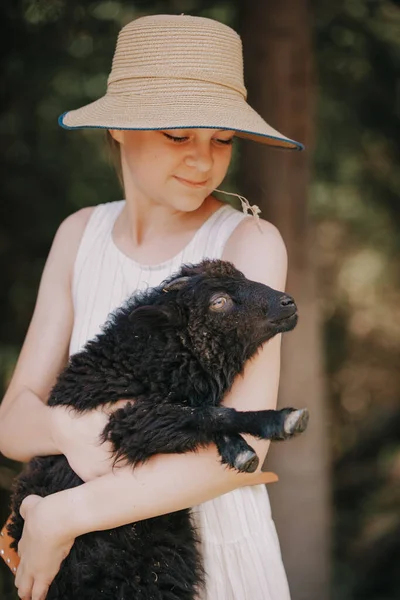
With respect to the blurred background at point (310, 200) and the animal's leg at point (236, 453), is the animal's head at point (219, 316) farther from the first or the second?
the animal's leg at point (236, 453)

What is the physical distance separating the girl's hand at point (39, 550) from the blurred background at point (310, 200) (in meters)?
1.04

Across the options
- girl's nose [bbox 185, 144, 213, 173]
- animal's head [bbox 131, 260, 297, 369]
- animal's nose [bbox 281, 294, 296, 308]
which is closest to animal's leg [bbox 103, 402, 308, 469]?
animal's head [bbox 131, 260, 297, 369]

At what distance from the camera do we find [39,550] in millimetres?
2537

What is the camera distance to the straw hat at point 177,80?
2.74 metres

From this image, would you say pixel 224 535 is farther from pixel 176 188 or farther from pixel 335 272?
pixel 335 272

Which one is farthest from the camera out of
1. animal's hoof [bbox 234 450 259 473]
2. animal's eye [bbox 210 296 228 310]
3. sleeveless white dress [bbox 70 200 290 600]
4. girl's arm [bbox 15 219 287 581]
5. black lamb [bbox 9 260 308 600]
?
sleeveless white dress [bbox 70 200 290 600]

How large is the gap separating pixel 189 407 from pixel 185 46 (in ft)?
3.83

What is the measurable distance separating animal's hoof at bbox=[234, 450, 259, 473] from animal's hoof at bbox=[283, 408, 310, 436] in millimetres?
113

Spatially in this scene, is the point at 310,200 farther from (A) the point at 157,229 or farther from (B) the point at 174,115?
(B) the point at 174,115

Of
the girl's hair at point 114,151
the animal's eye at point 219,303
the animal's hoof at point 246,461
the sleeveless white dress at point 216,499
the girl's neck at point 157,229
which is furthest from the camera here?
the girl's hair at point 114,151

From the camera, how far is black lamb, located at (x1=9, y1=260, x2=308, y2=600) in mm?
2543

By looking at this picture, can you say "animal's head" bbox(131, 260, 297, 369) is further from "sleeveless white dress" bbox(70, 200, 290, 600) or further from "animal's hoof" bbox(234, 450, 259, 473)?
"animal's hoof" bbox(234, 450, 259, 473)

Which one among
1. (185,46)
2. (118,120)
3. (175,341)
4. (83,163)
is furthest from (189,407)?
(83,163)

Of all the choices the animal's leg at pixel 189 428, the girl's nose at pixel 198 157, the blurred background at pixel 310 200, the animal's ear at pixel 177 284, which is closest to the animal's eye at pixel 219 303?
the animal's ear at pixel 177 284
